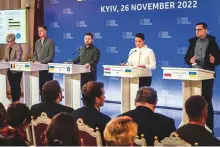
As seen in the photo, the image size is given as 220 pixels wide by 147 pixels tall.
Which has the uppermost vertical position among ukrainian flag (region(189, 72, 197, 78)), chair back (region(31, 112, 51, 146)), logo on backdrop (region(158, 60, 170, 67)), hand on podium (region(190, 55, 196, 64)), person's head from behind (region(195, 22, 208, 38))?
person's head from behind (region(195, 22, 208, 38))

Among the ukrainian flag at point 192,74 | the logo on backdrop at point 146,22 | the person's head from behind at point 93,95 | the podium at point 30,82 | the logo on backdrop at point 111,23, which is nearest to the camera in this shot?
the person's head from behind at point 93,95

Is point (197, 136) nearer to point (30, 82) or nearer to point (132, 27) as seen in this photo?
point (30, 82)

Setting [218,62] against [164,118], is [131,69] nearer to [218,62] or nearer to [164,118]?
[218,62]

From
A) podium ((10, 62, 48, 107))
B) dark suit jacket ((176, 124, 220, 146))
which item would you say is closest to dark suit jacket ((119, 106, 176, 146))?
dark suit jacket ((176, 124, 220, 146))

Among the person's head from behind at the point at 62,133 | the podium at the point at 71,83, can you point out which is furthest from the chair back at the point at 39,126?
the podium at the point at 71,83

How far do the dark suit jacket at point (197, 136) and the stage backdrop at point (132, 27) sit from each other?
15.0 feet

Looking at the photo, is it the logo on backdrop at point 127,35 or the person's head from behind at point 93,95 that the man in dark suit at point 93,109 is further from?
the logo on backdrop at point 127,35

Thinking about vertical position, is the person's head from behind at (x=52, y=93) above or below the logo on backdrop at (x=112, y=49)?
below

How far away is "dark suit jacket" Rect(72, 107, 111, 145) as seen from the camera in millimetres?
3203

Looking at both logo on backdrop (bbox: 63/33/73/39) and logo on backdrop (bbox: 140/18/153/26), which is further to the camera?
logo on backdrop (bbox: 63/33/73/39)

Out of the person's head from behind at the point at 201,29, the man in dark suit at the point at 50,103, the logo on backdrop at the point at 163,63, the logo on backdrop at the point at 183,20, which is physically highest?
the logo on backdrop at the point at 183,20

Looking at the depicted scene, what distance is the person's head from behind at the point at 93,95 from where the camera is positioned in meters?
3.50

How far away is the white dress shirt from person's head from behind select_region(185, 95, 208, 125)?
10.2 ft

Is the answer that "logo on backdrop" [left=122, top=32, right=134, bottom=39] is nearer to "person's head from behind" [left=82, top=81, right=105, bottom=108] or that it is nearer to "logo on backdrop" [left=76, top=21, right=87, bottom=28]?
"logo on backdrop" [left=76, top=21, right=87, bottom=28]
